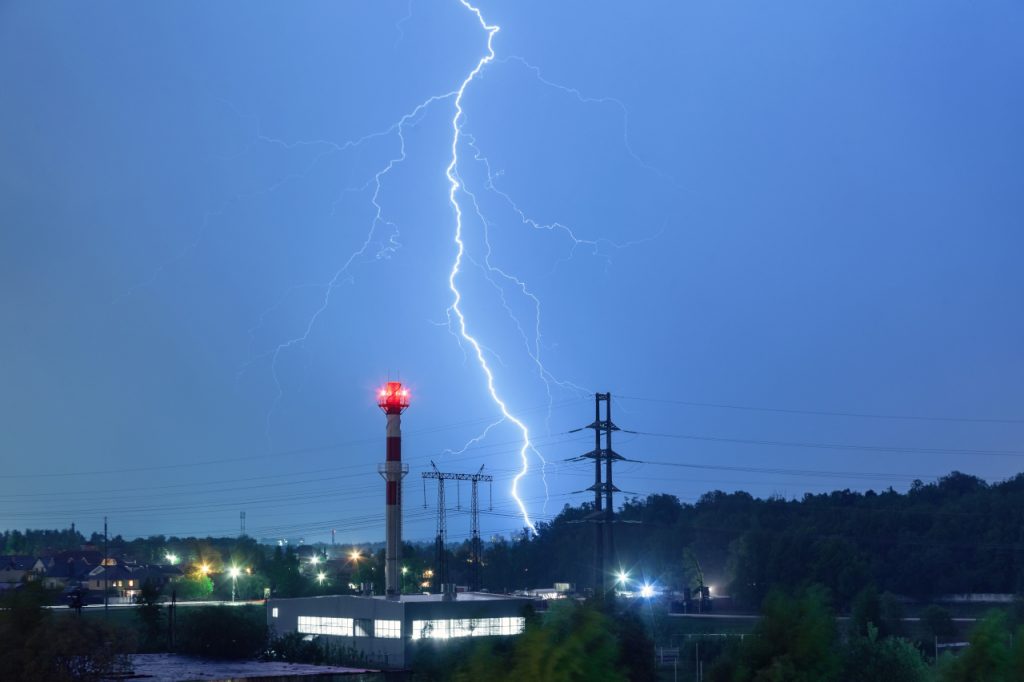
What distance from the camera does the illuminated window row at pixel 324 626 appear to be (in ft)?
164

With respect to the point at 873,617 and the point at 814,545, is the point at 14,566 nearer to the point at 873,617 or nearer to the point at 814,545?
the point at 814,545

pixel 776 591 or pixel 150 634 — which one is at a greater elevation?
pixel 776 591

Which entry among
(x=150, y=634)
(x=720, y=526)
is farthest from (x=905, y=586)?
(x=150, y=634)

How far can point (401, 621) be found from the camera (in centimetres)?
4684

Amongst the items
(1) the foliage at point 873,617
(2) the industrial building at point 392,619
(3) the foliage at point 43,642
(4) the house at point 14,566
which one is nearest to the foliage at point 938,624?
(1) the foliage at point 873,617

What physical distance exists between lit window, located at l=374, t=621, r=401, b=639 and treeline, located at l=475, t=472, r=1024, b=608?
1039 cm

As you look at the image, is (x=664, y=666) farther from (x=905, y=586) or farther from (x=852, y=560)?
(x=905, y=586)

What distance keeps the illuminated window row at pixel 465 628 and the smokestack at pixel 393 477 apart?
5611mm

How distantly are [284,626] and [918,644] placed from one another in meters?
26.6

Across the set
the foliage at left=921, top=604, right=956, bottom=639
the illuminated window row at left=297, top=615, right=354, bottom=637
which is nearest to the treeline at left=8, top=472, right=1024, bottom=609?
the foliage at left=921, top=604, right=956, bottom=639

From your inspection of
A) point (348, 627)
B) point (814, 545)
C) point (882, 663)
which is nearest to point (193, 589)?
point (348, 627)

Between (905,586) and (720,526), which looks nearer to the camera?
(905,586)

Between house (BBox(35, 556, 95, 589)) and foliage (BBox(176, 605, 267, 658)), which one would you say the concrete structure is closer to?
foliage (BBox(176, 605, 267, 658))

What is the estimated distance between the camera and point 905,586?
67938 millimetres
